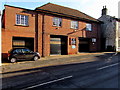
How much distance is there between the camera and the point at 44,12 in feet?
51.6

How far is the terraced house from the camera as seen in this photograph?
44.5 feet

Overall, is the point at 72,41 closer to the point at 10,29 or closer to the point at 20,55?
the point at 20,55

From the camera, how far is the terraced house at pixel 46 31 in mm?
13555

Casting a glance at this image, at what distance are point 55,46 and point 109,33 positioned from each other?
14.3 meters

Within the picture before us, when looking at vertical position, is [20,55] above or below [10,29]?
below

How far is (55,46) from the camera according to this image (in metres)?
17.5

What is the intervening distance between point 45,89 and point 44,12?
1360 cm

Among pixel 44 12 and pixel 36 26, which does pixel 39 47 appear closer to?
pixel 36 26

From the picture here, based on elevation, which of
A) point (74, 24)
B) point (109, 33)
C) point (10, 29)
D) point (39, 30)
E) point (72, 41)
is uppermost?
point (74, 24)

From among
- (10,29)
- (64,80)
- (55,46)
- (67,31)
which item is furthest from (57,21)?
(64,80)

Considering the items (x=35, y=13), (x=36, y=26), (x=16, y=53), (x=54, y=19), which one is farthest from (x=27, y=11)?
(x=16, y=53)

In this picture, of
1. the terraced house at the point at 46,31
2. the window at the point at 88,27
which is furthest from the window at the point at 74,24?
the window at the point at 88,27

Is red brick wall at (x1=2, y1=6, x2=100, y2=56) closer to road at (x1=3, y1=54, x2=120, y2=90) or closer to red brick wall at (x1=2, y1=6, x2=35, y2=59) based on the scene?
red brick wall at (x1=2, y1=6, x2=35, y2=59)

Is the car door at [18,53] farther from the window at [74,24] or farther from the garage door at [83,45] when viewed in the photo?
the garage door at [83,45]
